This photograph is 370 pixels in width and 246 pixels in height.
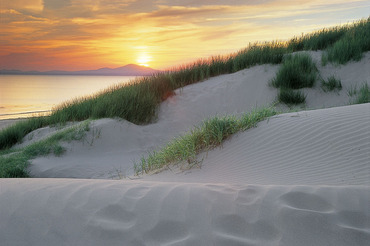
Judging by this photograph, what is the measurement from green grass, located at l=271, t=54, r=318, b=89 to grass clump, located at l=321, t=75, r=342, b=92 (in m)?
0.39

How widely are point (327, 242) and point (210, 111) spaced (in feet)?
29.4

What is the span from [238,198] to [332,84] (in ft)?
30.1

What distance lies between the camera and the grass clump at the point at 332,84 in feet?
32.8

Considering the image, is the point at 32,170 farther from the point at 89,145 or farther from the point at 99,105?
the point at 99,105

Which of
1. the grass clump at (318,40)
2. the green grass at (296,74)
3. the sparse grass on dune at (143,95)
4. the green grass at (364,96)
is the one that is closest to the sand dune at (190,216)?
the green grass at (364,96)

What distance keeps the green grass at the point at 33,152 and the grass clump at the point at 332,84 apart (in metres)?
7.96

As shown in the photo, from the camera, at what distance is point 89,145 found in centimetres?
782

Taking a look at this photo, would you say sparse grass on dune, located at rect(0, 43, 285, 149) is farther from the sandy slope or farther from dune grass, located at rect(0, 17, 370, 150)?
the sandy slope

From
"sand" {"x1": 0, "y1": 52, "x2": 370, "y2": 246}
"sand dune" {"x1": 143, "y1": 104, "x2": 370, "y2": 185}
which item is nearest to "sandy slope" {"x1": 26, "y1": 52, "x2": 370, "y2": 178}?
"sand dune" {"x1": 143, "y1": 104, "x2": 370, "y2": 185}

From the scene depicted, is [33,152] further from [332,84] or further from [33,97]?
[33,97]

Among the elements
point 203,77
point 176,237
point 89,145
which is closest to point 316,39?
point 203,77

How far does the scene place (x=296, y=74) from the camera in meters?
10.3

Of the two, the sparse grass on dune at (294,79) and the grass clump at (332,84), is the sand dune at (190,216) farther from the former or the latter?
the grass clump at (332,84)

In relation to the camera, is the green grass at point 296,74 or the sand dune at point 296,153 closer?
the sand dune at point 296,153
